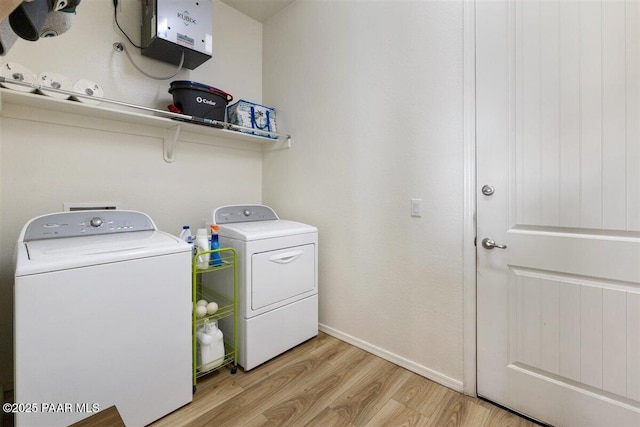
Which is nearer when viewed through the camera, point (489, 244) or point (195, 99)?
point (489, 244)

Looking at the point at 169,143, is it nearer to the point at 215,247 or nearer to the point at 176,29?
the point at 176,29

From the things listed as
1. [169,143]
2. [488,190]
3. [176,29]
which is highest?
[176,29]

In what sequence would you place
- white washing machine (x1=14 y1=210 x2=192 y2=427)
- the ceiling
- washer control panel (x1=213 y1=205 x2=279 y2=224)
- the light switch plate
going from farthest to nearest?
the ceiling < washer control panel (x1=213 y1=205 x2=279 y2=224) < the light switch plate < white washing machine (x1=14 y1=210 x2=192 y2=427)

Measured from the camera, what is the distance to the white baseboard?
1590 millimetres

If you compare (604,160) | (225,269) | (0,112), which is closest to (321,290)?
(225,269)

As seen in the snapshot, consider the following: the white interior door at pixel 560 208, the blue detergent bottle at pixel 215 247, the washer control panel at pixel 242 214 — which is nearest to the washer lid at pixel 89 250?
the blue detergent bottle at pixel 215 247

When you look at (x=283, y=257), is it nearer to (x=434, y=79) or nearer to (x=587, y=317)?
(x=434, y=79)

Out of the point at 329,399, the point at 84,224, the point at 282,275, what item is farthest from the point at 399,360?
the point at 84,224

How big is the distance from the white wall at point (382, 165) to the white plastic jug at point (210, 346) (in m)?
0.85

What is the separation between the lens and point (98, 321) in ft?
3.81

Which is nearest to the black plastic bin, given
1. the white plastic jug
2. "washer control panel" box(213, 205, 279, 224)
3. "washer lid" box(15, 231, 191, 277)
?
"washer control panel" box(213, 205, 279, 224)

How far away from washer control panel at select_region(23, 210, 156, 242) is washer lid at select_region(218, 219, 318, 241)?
439mm

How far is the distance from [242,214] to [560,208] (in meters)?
1.90

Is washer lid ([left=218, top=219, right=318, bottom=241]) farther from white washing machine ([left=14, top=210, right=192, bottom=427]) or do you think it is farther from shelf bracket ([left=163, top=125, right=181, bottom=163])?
shelf bracket ([left=163, top=125, right=181, bottom=163])
